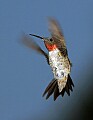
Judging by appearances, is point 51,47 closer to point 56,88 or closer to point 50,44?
point 50,44

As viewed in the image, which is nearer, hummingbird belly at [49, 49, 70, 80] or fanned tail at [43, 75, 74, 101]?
hummingbird belly at [49, 49, 70, 80]

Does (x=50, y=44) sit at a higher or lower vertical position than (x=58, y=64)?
higher

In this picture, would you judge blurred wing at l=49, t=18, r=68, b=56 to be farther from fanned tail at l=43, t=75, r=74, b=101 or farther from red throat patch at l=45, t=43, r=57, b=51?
fanned tail at l=43, t=75, r=74, b=101

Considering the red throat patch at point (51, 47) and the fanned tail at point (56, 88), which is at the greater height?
the red throat patch at point (51, 47)

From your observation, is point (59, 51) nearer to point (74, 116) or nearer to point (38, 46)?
point (38, 46)

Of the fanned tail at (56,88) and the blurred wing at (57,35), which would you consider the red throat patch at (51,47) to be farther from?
the fanned tail at (56,88)

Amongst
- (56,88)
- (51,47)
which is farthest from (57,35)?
(56,88)

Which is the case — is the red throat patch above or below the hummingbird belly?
above
